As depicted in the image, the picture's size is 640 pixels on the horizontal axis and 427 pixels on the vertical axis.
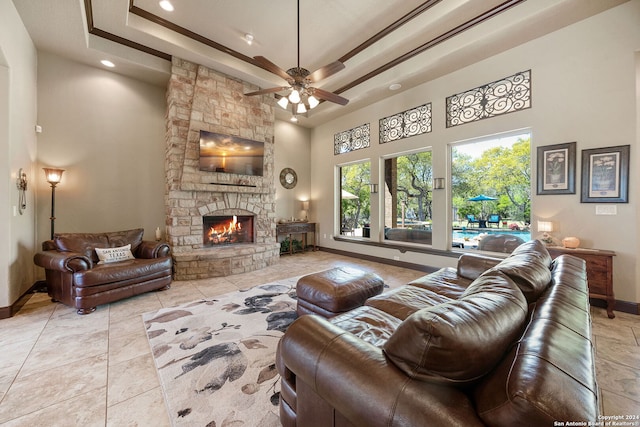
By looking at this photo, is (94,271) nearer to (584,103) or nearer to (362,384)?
(362,384)

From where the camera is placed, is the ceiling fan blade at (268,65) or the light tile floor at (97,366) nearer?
the light tile floor at (97,366)

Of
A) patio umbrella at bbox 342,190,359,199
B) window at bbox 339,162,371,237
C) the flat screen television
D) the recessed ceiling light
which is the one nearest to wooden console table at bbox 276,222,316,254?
window at bbox 339,162,371,237

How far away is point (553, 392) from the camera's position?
602 mm

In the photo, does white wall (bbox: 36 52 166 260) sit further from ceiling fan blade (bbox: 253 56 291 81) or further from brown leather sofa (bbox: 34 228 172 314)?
ceiling fan blade (bbox: 253 56 291 81)

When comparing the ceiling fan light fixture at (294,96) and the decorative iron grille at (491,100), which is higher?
the decorative iron grille at (491,100)

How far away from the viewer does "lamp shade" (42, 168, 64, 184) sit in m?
3.72

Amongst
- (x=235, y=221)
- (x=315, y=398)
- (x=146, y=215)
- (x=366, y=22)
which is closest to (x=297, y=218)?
(x=235, y=221)

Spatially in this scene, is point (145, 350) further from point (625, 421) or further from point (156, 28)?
point (156, 28)

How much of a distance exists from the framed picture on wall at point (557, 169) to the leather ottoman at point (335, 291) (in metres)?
3.03

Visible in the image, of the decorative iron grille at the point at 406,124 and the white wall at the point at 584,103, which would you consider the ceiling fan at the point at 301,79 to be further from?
the white wall at the point at 584,103

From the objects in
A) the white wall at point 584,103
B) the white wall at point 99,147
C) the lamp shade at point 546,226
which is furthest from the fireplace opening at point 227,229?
the lamp shade at point 546,226

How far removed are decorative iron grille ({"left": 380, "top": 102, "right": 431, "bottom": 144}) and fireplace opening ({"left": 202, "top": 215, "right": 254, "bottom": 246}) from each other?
364 centimetres

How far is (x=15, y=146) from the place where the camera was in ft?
10.1

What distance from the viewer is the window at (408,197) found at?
5.16 meters
